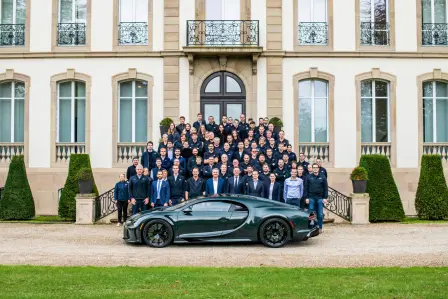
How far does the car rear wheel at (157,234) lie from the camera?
14961 mm

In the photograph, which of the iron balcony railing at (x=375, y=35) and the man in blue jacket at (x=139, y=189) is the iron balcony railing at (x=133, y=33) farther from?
the iron balcony railing at (x=375, y=35)

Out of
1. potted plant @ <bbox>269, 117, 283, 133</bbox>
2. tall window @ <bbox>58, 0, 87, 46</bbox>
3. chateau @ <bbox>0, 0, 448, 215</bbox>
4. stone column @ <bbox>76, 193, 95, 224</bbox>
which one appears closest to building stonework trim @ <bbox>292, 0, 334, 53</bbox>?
chateau @ <bbox>0, 0, 448, 215</bbox>

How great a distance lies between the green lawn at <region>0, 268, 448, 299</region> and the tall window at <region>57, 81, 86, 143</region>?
46.3 feet

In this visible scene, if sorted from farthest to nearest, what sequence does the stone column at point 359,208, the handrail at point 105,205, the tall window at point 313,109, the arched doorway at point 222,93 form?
Answer: the tall window at point 313,109 → the arched doorway at point 222,93 → the handrail at point 105,205 → the stone column at point 359,208

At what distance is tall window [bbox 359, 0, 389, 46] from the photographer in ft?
83.7

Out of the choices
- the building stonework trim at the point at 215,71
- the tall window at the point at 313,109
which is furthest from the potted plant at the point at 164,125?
the tall window at the point at 313,109

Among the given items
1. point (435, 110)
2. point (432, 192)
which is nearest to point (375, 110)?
point (435, 110)

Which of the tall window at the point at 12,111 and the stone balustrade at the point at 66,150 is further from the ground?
the tall window at the point at 12,111

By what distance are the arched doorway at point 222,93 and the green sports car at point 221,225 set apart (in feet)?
34.7

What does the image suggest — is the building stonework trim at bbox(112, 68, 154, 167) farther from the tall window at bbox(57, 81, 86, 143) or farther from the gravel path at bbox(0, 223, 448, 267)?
the gravel path at bbox(0, 223, 448, 267)

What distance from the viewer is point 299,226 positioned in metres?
15.0

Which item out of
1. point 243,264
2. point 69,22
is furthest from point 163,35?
point 243,264

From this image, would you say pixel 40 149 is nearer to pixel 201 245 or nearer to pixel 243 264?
pixel 201 245

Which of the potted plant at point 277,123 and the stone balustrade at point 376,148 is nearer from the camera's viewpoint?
the potted plant at point 277,123
